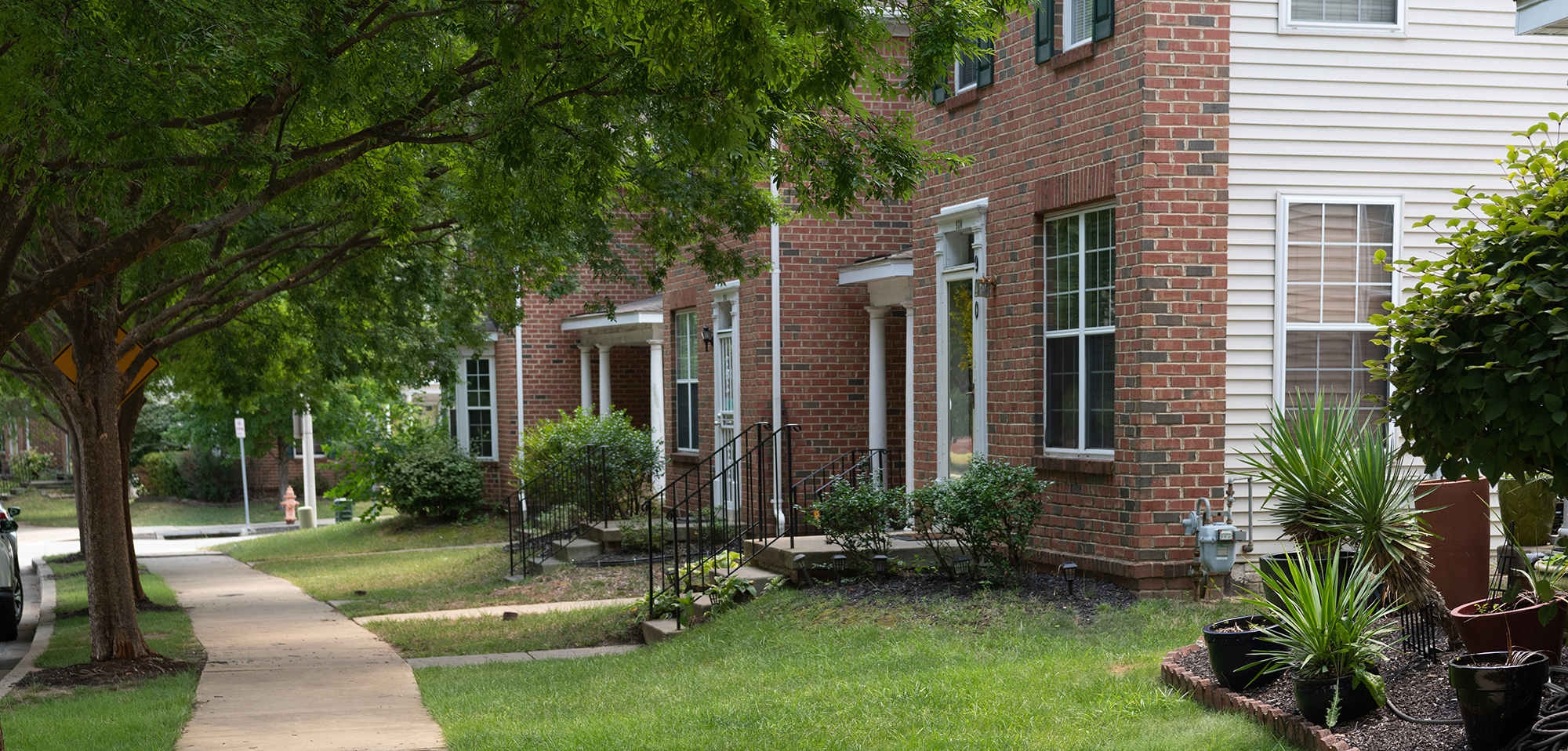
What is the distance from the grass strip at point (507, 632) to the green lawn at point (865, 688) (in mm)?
1100

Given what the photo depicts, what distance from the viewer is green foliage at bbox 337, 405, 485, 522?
78.4ft

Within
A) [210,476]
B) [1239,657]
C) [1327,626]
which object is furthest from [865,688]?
[210,476]

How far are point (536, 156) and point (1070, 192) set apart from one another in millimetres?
4952

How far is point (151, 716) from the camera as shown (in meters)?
8.12

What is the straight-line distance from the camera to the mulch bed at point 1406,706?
16.9 ft

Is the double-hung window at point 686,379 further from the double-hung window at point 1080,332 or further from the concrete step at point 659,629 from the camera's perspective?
the double-hung window at point 1080,332

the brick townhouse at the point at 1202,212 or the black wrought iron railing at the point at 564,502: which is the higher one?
the brick townhouse at the point at 1202,212

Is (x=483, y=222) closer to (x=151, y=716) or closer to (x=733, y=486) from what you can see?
(x=151, y=716)

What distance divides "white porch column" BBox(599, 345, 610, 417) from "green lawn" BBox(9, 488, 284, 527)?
1519cm

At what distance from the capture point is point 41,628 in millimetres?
13328

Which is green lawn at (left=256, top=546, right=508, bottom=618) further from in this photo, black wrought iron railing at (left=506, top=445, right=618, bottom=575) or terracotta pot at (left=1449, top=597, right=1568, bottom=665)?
terracotta pot at (left=1449, top=597, right=1568, bottom=665)

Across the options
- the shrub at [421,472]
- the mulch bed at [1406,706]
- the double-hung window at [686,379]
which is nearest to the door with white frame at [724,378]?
the double-hung window at [686,379]

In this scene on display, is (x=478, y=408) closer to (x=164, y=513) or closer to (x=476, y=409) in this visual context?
(x=476, y=409)

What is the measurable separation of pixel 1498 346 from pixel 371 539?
70.5ft
